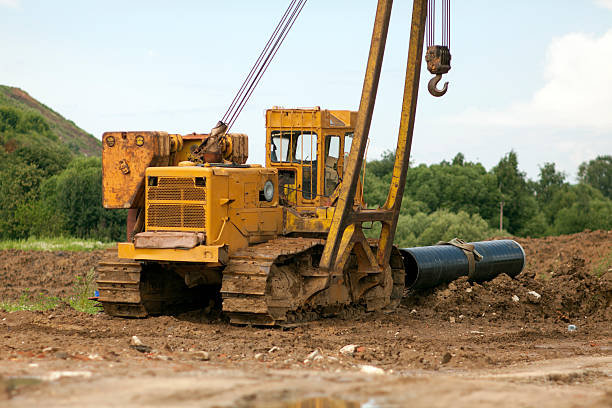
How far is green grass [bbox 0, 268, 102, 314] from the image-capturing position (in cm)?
1638

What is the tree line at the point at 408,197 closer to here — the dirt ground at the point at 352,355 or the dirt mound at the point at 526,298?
the dirt mound at the point at 526,298

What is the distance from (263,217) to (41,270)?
40.1ft

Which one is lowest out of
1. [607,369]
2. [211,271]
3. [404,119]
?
[607,369]

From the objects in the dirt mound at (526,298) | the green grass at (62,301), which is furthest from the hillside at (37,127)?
the dirt mound at (526,298)

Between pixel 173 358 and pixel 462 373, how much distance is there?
3.33 m

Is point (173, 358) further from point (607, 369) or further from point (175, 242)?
point (607, 369)

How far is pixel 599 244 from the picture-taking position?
2723 cm

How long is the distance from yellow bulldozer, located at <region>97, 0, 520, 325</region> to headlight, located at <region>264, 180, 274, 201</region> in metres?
0.03

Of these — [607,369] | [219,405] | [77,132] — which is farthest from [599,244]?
[77,132]

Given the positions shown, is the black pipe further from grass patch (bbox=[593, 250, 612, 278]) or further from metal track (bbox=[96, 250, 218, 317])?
metal track (bbox=[96, 250, 218, 317])

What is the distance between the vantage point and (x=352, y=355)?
1133cm

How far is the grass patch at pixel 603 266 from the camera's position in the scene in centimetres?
2216

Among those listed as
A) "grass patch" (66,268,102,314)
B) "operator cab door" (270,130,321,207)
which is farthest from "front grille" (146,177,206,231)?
"operator cab door" (270,130,321,207)

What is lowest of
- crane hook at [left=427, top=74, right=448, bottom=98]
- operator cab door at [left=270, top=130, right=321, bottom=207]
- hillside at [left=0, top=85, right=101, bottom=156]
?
operator cab door at [left=270, top=130, right=321, bottom=207]
